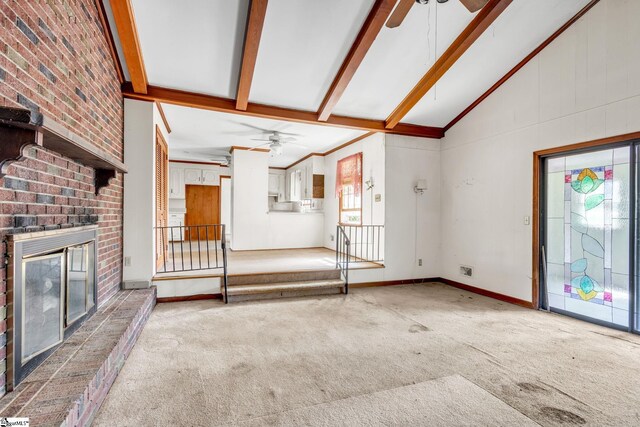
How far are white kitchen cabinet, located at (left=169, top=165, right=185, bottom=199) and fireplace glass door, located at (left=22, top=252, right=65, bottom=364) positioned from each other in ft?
22.9

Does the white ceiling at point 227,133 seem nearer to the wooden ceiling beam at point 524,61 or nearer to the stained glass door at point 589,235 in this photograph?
the wooden ceiling beam at point 524,61

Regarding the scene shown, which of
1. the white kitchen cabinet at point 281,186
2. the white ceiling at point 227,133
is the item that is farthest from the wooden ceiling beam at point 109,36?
the white kitchen cabinet at point 281,186

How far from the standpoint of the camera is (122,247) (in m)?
3.83

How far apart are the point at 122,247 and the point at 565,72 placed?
5788 millimetres

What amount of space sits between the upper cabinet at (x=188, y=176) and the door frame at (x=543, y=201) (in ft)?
26.0

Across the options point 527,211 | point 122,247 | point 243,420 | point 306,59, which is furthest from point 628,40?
point 122,247

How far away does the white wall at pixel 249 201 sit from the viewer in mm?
7000

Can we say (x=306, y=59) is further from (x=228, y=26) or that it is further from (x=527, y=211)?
(x=527, y=211)

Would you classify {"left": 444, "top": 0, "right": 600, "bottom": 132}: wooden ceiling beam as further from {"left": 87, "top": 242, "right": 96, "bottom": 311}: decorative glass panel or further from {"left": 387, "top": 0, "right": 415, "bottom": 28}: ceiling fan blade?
{"left": 87, "top": 242, "right": 96, "bottom": 311}: decorative glass panel

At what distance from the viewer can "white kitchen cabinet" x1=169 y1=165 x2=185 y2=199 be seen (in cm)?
871

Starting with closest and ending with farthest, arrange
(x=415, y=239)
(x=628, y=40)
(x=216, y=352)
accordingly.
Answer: (x=216, y=352) < (x=628, y=40) < (x=415, y=239)

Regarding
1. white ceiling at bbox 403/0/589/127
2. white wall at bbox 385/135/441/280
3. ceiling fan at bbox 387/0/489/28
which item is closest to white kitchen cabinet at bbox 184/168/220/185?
white wall at bbox 385/135/441/280

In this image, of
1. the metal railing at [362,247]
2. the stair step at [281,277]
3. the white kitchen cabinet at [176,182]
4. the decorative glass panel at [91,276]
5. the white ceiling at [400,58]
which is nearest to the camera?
the decorative glass panel at [91,276]

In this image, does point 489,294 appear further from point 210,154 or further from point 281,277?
point 210,154
